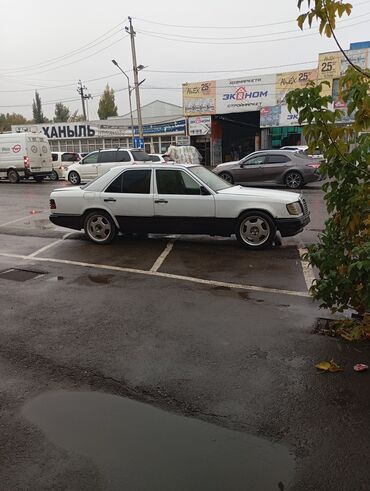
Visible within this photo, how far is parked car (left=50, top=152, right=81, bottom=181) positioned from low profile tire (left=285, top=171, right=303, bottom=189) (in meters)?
13.6

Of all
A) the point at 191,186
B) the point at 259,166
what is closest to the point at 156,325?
the point at 191,186

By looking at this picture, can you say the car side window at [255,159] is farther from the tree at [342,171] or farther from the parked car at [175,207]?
the tree at [342,171]

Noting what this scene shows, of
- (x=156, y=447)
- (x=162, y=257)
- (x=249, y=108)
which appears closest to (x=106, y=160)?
(x=162, y=257)

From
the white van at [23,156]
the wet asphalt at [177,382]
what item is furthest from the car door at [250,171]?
the white van at [23,156]

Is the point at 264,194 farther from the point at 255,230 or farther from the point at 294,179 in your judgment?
the point at 294,179

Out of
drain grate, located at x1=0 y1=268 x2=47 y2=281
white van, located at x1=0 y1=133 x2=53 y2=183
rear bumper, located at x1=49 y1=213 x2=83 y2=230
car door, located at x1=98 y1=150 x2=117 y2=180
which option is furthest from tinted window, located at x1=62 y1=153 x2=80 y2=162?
drain grate, located at x1=0 y1=268 x2=47 y2=281

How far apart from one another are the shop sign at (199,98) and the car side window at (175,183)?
27793 mm

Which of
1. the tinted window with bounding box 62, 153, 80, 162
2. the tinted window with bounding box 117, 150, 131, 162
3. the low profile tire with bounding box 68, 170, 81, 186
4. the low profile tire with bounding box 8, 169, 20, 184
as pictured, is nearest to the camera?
the tinted window with bounding box 117, 150, 131, 162

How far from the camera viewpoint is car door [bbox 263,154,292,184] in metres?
18.0

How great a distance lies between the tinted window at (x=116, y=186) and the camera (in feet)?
29.7

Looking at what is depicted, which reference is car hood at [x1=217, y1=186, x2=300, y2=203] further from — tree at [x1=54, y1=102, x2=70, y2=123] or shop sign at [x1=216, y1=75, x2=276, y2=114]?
tree at [x1=54, y1=102, x2=70, y2=123]

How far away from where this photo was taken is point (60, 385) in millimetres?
3986

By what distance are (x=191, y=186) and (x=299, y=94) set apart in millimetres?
4678

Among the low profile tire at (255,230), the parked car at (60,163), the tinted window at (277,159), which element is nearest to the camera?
the low profile tire at (255,230)
